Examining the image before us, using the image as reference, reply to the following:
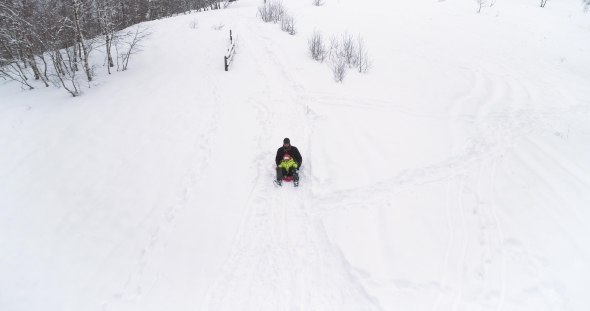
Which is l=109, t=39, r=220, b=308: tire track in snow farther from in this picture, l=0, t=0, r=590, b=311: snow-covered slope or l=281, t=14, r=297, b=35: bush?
l=281, t=14, r=297, b=35: bush

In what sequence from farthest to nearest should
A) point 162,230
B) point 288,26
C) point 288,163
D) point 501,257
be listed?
point 288,26
point 288,163
point 162,230
point 501,257

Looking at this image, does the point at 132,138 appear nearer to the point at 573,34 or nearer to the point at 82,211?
the point at 82,211

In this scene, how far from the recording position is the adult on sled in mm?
6082

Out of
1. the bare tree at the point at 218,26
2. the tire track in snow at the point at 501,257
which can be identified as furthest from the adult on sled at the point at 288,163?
the bare tree at the point at 218,26

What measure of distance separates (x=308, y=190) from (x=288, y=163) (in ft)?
2.61

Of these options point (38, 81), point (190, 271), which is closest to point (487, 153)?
point (190, 271)

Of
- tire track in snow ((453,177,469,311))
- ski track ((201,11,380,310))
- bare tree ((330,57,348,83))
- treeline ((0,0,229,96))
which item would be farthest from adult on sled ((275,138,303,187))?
treeline ((0,0,229,96))

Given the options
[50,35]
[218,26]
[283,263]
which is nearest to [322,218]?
[283,263]

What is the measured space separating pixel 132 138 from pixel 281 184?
4.78 m

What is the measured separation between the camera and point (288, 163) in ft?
20.2

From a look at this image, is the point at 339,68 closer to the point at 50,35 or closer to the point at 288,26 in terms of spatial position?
the point at 288,26

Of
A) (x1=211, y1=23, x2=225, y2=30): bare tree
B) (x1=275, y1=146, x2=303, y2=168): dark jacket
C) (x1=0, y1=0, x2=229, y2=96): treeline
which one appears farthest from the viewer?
(x1=211, y1=23, x2=225, y2=30): bare tree

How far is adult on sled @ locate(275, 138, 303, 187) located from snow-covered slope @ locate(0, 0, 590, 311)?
0.29 metres

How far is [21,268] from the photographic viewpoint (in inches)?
182
